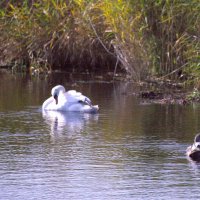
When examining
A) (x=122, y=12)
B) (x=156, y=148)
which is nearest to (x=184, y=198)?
(x=156, y=148)

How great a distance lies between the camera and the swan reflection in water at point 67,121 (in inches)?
572

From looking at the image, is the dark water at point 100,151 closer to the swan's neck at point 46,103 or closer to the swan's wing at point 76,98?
the swan's neck at point 46,103

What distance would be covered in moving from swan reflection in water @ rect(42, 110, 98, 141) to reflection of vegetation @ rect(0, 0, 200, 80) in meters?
2.60

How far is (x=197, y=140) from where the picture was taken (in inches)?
479

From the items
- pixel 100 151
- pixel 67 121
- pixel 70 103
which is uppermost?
pixel 70 103

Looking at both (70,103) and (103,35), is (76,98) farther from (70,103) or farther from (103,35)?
(103,35)

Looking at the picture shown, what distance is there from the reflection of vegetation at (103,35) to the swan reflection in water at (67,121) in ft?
8.54

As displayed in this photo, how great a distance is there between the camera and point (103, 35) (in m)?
21.7

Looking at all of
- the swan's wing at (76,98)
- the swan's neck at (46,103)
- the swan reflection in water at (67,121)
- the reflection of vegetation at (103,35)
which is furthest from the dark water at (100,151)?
the reflection of vegetation at (103,35)

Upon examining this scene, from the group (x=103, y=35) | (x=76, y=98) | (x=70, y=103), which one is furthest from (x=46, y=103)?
(x=103, y=35)

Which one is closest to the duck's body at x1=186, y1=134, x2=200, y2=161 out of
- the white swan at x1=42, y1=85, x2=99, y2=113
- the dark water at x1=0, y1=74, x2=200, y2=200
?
the dark water at x1=0, y1=74, x2=200, y2=200

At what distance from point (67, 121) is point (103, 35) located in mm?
6238

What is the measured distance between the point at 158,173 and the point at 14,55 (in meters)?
12.9

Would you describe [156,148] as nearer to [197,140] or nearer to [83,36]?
[197,140]
